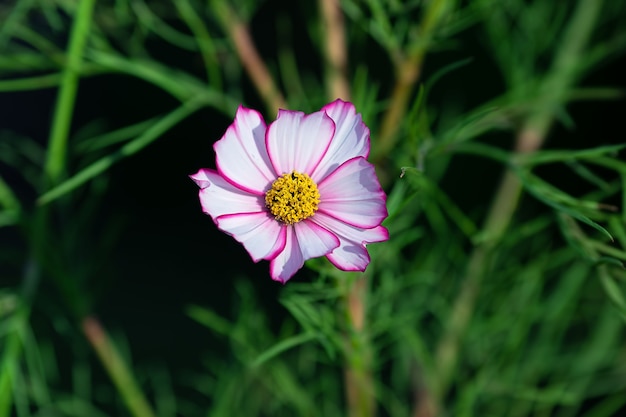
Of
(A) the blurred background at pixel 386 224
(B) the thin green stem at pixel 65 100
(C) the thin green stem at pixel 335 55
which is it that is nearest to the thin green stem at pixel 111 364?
(A) the blurred background at pixel 386 224

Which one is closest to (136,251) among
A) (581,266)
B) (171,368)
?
(171,368)

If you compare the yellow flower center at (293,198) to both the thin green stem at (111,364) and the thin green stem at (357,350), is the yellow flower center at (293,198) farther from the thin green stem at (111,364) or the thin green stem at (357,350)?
the thin green stem at (111,364)

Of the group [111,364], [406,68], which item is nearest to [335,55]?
[406,68]

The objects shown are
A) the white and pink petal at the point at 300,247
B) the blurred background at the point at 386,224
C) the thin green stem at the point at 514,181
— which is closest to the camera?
the white and pink petal at the point at 300,247

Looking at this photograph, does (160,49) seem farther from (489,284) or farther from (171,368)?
(489,284)

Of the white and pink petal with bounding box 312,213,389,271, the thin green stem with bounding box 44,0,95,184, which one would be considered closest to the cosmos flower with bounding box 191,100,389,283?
the white and pink petal with bounding box 312,213,389,271

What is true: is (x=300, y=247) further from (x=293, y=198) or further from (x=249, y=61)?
(x=249, y=61)
